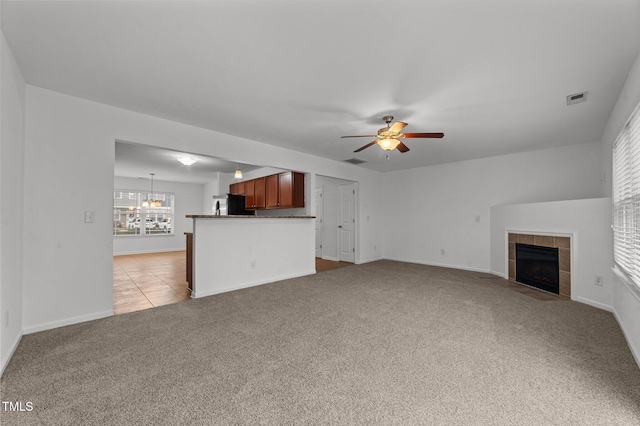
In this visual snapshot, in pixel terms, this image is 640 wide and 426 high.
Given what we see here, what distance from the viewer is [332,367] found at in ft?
6.54

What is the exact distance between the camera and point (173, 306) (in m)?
3.41

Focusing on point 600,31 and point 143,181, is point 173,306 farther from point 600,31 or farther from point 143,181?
point 143,181

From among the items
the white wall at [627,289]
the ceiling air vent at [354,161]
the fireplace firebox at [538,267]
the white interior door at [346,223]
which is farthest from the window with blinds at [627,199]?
the white interior door at [346,223]

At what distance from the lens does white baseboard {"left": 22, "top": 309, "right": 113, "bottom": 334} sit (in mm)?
2625

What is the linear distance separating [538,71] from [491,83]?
35cm

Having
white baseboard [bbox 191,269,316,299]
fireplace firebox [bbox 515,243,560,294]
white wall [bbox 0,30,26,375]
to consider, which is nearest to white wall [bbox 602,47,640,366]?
fireplace firebox [bbox 515,243,560,294]

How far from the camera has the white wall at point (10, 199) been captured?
6.46ft

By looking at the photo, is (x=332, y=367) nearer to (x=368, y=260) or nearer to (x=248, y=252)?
(x=248, y=252)

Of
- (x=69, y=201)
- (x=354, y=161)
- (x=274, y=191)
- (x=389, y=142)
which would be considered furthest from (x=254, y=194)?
(x=389, y=142)

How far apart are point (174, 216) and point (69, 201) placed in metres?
7.18

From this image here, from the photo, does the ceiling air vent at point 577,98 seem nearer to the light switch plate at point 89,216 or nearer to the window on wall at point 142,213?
the light switch plate at point 89,216

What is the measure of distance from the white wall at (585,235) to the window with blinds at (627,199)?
29cm

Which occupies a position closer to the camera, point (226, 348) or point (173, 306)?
point (226, 348)

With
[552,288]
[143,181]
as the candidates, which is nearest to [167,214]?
[143,181]
